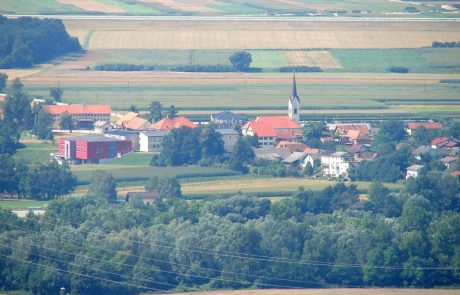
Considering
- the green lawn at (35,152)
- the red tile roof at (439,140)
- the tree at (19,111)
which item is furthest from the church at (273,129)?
the tree at (19,111)

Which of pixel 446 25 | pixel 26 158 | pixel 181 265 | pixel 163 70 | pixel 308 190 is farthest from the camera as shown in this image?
pixel 446 25

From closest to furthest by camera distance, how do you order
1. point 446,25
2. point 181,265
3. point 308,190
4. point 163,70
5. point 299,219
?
point 181,265, point 299,219, point 308,190, point 163,70, point 446,25

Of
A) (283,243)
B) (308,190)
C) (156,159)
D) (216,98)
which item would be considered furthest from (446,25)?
(283,243)

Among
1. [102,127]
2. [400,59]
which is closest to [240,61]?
[400,59]

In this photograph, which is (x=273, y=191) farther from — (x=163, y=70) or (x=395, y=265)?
(x=163, y=70)

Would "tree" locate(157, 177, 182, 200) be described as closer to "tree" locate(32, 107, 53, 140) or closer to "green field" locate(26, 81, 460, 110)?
"tree" locate(32, 107, 53, 140)

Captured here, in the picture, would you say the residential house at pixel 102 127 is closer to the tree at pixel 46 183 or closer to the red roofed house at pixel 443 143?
the red roofed house at pixel 443 143
